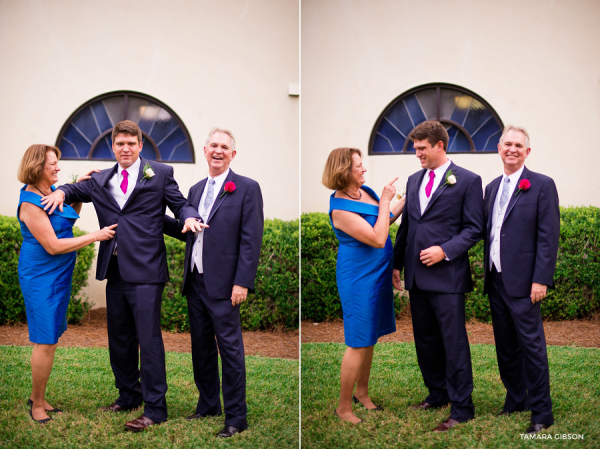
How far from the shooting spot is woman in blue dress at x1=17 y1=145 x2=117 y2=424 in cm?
324

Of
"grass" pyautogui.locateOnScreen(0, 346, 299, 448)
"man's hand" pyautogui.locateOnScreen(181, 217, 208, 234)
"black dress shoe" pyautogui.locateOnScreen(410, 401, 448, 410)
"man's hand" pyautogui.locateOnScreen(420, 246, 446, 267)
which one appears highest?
"man's hand" pyautogui.locateOnScreen(181, 217, 208, 234)

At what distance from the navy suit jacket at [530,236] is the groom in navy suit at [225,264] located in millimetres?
1637

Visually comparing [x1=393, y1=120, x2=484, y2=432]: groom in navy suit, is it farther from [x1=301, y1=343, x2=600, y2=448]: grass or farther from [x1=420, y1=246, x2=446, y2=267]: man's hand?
[x1=301, y1=343, x2=600, y2=448]: grass

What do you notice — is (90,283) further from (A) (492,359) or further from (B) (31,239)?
(A) (492,359)

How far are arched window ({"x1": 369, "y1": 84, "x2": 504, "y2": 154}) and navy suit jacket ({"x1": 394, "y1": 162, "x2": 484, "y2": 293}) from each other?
Answer: 134cm

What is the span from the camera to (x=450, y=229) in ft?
10.2

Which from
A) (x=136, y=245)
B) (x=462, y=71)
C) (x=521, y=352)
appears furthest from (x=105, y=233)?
(x=462, y=71)

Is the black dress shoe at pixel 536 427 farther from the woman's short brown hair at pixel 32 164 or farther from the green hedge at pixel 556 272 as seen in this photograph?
the woman's short brown hair at pixel 32 164

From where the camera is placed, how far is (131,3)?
4.54 metres

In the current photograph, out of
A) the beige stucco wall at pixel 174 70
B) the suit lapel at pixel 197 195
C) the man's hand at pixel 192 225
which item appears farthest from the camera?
the beige stucco wall at pixel 174 70

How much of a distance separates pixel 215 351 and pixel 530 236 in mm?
2248

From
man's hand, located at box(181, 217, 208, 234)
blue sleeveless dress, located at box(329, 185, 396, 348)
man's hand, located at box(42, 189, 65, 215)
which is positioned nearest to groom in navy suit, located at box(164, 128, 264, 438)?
man's hand, located at box(181, 217, 208, 234)

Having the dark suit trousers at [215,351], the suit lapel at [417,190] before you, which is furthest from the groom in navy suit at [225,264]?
the suit lapel at [417,190]

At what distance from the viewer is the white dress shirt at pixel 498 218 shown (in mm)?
3102
